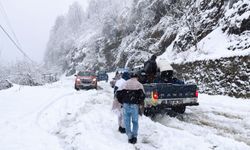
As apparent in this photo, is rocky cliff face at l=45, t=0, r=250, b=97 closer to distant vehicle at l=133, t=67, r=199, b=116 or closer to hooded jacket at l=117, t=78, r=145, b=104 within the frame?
distant vehicle at l=133, t=67, r=199, b=116

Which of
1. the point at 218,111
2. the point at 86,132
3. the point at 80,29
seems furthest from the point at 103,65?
the point at 86,132

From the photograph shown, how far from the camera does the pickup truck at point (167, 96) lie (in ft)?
42.3

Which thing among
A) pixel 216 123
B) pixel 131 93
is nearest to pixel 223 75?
pixel 216 123

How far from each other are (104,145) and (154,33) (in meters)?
32.1

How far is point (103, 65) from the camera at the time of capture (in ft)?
222

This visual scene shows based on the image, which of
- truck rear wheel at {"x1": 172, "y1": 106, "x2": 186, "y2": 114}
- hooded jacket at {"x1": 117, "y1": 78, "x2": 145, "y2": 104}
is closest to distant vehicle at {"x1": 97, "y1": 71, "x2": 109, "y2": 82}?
truck rear wheel at {"x1": 172, "y1": 106, "x2": 186, "y2": 114}

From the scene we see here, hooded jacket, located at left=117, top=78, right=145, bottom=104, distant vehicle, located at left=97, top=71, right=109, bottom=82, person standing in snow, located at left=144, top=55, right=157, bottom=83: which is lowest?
distant vehicle, located at left=97, top=71, right=109, bottom=82

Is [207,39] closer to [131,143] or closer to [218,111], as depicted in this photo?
[218,111]

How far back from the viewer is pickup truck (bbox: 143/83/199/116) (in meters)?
12.9

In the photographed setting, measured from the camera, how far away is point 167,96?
43.0 feet

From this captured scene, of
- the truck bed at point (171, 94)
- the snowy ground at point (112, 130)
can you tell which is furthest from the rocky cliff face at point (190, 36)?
the truck bed at point (171, 94)

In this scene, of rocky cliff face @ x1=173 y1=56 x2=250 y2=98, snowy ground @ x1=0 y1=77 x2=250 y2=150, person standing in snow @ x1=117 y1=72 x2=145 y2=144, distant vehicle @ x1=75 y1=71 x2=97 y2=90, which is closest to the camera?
snowy ground @ x1=0 y1=77 x2=250 y2=150

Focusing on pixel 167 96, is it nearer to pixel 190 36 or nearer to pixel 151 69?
pixel 151 69

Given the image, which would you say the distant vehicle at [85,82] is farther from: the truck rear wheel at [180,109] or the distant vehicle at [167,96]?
the distant vehicle at [167,96]
